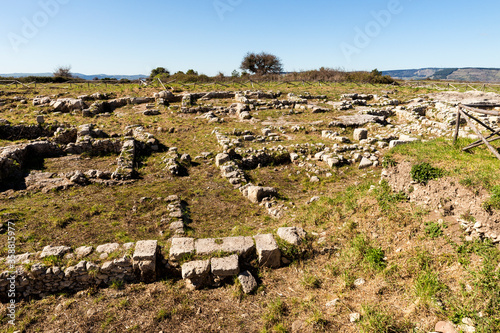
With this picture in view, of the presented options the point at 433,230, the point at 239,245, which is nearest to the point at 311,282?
the point at 239,245

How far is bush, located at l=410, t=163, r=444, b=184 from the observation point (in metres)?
7.06

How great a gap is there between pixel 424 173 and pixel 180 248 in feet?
23.1

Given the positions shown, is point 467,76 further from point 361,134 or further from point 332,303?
point 332,303

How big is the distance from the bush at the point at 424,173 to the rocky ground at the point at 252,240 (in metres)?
0.18

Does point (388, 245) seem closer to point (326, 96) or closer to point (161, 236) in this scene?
point (161, 236)

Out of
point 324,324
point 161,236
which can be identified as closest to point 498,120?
point 324,324

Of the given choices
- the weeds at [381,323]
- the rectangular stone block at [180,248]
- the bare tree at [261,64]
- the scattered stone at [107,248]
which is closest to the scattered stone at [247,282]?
the rectangular stone block at [180,248]

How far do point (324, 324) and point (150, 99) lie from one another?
2763 centimetres

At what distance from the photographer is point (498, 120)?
15.6 meters

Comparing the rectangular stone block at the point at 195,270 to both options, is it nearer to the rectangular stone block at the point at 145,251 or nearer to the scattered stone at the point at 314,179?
the rectangular stone block at the point at 145,251

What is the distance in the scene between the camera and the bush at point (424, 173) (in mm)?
7064

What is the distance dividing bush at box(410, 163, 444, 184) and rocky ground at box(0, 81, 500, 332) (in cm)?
18

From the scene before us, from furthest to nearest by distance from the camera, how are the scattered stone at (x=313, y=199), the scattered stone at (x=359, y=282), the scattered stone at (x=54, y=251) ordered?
1. the scattered stone at (x=313, y=199)
2. the scattered stone at (x=54, y=251)
3. the scattered stone at (x=359, y=282)

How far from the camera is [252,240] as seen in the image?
→ 701 centimetres
